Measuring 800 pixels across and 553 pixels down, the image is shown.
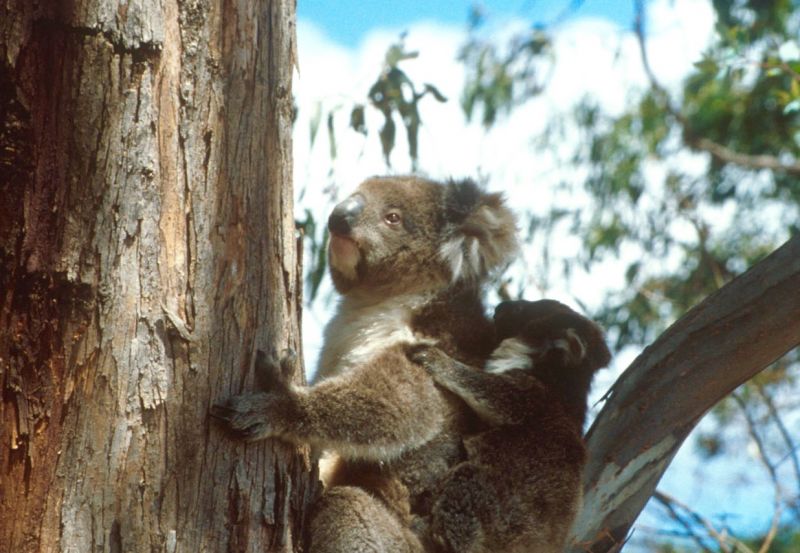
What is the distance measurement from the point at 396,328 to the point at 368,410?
57 centimetres

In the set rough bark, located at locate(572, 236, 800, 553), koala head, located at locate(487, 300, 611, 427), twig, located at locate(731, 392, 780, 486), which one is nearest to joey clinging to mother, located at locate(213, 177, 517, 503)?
koala head, located at locate(487, 300, 611, 427)

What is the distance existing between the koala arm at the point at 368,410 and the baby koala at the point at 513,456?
107 mm

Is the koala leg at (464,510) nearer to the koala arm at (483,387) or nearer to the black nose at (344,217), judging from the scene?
the koala arm at (483,387)

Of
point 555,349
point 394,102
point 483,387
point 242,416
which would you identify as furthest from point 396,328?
point 394,102

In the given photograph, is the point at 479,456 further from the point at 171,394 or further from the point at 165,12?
the point at 165,12

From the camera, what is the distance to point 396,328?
147 inches

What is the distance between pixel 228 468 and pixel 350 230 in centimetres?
162

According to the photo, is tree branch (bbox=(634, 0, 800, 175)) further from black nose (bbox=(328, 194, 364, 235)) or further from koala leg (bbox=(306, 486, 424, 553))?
koala leg (bbox=(306, 486, 424, 553))

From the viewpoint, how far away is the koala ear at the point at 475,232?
3.99m

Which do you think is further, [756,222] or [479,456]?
[756,222]

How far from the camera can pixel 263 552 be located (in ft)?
8.41

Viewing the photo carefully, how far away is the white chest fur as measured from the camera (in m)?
3.66

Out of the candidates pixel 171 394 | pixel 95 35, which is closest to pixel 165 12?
pixel 95 35

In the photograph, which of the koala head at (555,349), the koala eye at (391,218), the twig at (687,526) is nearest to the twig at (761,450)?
the twig at (687,526)
